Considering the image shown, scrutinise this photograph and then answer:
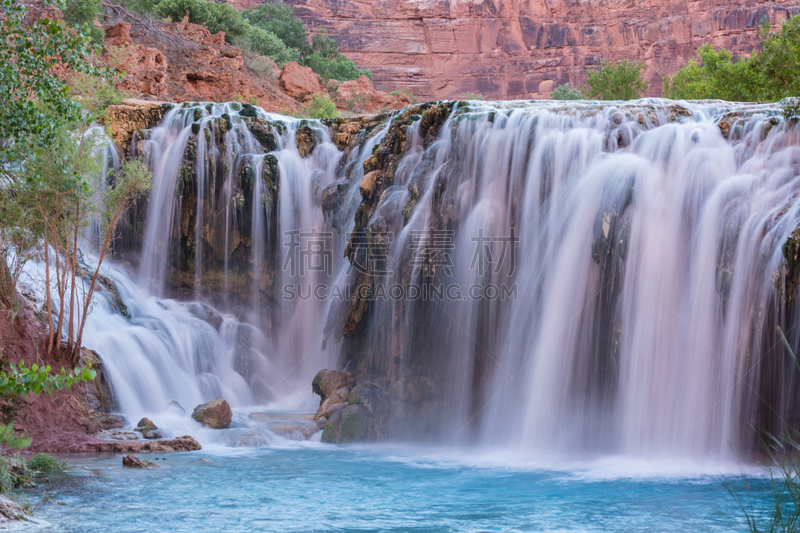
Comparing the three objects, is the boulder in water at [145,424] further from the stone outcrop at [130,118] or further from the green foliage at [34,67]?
the stone outcrop at [130,118]

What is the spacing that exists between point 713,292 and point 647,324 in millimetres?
1284

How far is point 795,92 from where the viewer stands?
23281 mm

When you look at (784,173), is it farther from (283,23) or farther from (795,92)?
(283,23)

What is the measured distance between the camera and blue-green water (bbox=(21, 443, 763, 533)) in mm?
8258

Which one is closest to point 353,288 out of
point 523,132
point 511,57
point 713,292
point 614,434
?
point 523,132

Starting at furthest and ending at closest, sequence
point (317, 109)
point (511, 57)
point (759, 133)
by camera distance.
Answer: point (511, 57) < point (317, 109) < point (759, 133)

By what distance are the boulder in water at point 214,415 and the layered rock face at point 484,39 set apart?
51.2 meters

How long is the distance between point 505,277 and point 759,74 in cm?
1805

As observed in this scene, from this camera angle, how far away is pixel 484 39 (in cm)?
6288

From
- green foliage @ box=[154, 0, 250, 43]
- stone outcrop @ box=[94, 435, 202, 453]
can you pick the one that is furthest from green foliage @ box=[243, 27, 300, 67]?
stone outcrop @ box=[94, 435, 202, 453]

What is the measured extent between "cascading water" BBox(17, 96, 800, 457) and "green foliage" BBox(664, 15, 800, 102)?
380 inches

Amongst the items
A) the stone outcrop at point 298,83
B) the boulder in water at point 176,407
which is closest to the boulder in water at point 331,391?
the boulder in water at point 176,407

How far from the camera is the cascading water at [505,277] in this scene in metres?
11.9

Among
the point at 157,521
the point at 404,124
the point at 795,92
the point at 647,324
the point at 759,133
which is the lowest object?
the point at 157,521
